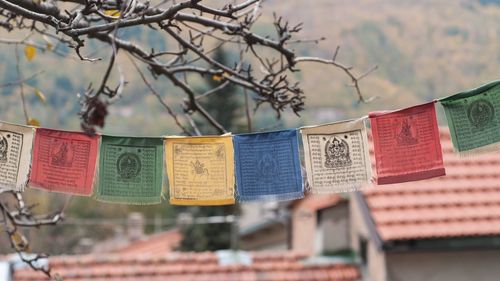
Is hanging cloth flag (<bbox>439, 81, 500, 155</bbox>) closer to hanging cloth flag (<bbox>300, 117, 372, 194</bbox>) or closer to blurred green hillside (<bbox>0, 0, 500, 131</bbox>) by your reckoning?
hanging cloth flag (<bbox>300, 117, 372, 194</bbox>)

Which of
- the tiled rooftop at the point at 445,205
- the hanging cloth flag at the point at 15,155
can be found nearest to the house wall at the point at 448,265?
the tiled rooftop at the point at 445,205

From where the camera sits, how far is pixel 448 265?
901 centimetres

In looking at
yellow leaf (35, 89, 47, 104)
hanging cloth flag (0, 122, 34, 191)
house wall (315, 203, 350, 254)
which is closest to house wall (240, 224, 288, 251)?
house wall (315, 203, 350, 254)

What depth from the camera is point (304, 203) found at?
14.0 meters

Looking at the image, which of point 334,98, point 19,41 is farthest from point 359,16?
point 19,41

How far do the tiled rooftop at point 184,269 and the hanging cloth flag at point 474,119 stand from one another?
5418 mm

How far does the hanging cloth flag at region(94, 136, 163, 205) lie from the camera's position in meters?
4.65

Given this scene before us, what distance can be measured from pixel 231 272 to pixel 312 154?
5358 millimetres

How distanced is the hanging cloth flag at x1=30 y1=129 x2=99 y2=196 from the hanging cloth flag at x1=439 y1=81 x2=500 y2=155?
192cm

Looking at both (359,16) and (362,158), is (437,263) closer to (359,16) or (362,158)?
(362,158)

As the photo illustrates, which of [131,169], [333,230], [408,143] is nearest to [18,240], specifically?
[131,169]

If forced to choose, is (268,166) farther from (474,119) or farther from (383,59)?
(383,59)

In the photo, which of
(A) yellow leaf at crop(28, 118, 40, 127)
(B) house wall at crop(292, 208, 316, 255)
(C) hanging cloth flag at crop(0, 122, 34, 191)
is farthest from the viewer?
(B) house wall at crop(292, 208, 316, 255)

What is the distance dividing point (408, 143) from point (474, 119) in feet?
1.23
